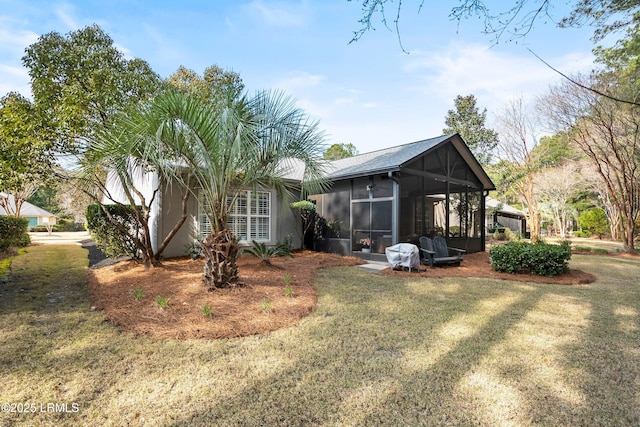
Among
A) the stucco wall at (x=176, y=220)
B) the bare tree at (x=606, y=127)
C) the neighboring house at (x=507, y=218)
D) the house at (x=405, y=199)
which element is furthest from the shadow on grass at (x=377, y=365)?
the neighboring house at (x=507, y=218)

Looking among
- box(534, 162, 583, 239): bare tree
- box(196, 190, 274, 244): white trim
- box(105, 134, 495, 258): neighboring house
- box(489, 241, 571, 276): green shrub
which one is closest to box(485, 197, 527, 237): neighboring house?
box(534, 162, 583, 239): bare tree

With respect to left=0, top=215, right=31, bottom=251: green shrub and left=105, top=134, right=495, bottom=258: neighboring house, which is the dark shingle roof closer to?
left=105, top=134, right=495, bottom=258: neighboring house

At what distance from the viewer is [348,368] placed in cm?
295

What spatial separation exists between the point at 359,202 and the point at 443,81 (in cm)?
448

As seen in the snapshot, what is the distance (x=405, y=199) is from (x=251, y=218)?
5.25 meters

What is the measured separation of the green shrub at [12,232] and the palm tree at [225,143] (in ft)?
32.8

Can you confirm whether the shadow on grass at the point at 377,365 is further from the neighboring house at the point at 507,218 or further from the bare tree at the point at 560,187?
the bare tree at the point at 560,187

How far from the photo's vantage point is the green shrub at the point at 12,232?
1097 cm

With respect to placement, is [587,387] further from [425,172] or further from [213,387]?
[425,172]

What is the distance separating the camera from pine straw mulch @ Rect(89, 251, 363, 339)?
396 centimetres

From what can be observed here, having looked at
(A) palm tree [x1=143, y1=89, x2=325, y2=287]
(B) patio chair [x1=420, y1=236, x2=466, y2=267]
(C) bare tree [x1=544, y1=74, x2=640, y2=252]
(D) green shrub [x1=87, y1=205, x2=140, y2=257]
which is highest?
(C) bare tree [x1=544, y1=74, x2=640, y2=252]

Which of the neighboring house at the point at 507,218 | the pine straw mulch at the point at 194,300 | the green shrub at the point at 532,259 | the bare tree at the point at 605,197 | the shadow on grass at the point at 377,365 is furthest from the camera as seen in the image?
the neighboring house at the point at 507,218

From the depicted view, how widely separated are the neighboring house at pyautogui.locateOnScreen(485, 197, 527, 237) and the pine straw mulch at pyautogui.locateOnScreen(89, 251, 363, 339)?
831 inches

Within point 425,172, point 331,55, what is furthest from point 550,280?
point 331,55
